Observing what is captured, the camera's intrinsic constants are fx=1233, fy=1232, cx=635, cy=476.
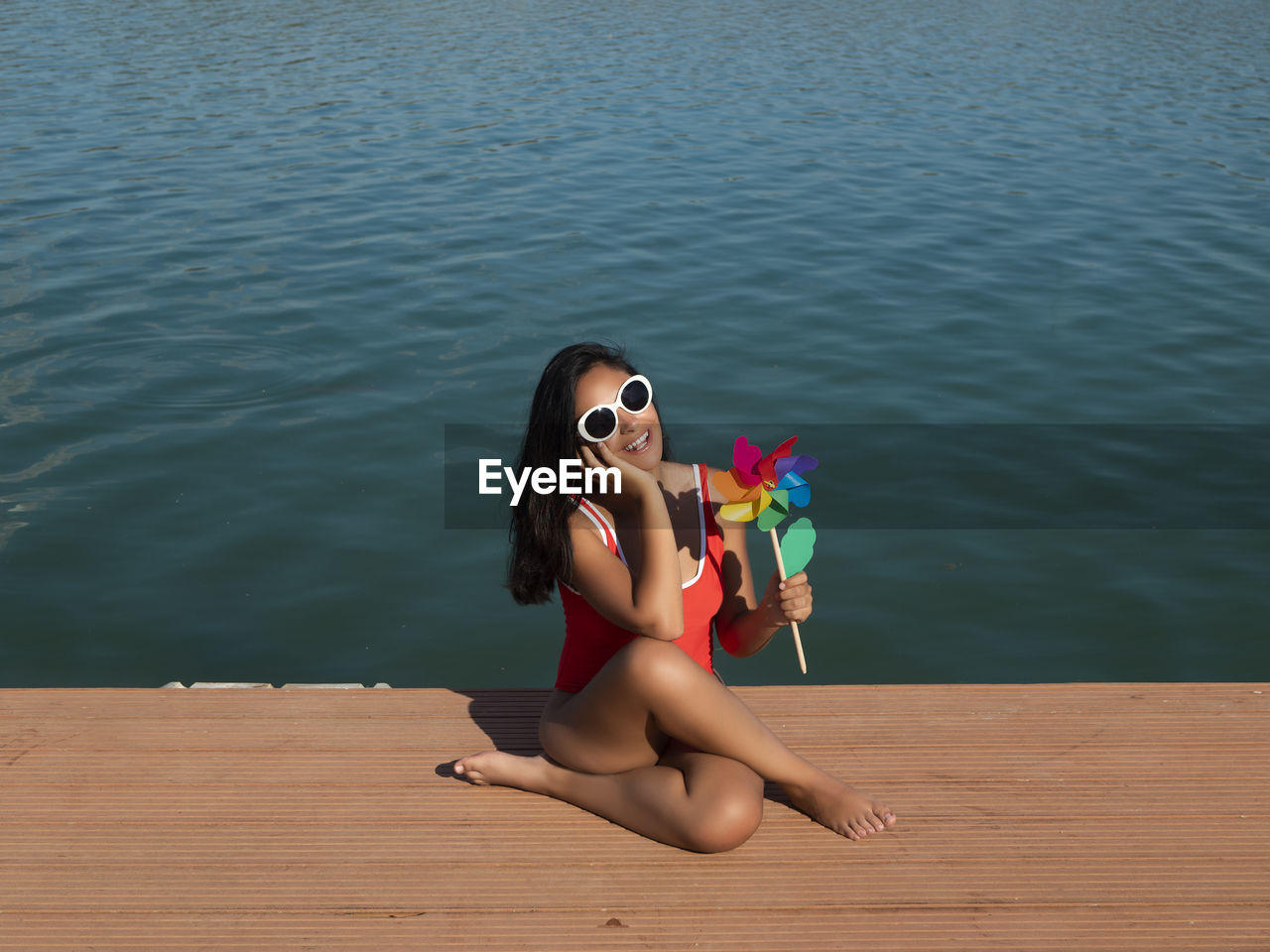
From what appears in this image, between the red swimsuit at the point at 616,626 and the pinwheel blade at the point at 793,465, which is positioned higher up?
the pinwheel blade at the point at 793,465

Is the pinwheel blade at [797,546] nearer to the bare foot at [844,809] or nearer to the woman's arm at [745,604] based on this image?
the woman's arm at [745,604]

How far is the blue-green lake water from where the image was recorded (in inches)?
213

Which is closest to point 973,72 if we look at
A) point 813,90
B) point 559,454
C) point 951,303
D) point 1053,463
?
point 813,90

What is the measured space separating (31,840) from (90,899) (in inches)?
12.5

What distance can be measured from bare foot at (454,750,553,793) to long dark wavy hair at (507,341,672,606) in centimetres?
49

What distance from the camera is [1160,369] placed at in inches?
309

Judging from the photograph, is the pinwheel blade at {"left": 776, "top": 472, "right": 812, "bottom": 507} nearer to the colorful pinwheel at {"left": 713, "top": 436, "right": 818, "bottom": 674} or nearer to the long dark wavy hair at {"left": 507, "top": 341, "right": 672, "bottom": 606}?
the colorful pinwheel at {"left": 713, "top": 436, "right": 818, "bottom": 674}

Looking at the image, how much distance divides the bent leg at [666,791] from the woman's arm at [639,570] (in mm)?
343

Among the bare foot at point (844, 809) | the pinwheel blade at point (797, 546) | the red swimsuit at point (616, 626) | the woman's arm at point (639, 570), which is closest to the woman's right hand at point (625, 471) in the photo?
the woman's arm at point (639, 570)

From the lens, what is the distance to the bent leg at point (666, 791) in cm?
282

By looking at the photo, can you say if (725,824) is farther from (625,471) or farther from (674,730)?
(625,471)

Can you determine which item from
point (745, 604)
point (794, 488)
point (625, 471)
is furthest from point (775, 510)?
point (745, 604)

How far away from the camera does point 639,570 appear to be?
118 inches

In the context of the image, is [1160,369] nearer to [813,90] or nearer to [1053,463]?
[1053,463]
